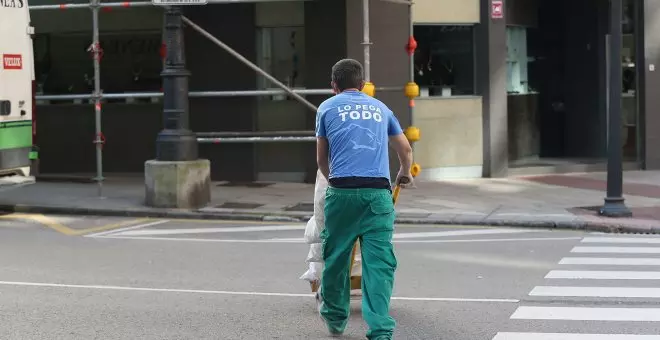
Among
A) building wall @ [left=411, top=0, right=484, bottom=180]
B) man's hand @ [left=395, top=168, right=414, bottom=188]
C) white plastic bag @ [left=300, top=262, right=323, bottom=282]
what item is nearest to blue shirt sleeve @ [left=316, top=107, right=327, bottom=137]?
man's hand @ [left=395, top=168, right=414, bottom=188]

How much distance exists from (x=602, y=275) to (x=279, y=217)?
565cm

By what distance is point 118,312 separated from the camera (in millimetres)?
7395

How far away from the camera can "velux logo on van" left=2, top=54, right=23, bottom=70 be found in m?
13.1

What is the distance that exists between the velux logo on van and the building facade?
4.18 meters

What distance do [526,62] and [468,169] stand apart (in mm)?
3085

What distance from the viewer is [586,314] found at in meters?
7.27

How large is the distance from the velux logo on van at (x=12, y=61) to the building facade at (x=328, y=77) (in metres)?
4.18

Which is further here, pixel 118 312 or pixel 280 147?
pixel 280 147

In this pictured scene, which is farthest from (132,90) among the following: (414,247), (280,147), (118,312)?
(118,312)

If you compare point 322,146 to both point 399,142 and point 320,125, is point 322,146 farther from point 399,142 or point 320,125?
point 399,142

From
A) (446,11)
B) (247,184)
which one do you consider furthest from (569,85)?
(247,184)

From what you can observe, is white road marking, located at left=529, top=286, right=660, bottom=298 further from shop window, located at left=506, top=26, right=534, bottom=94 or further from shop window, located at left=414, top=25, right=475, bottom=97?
shop window, located at left=506, top=26, right=534, bottom=94

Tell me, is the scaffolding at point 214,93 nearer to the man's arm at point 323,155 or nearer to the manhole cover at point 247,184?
the manhole cover at point 247,184

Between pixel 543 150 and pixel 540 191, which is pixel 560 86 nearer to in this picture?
pixel 543 150
